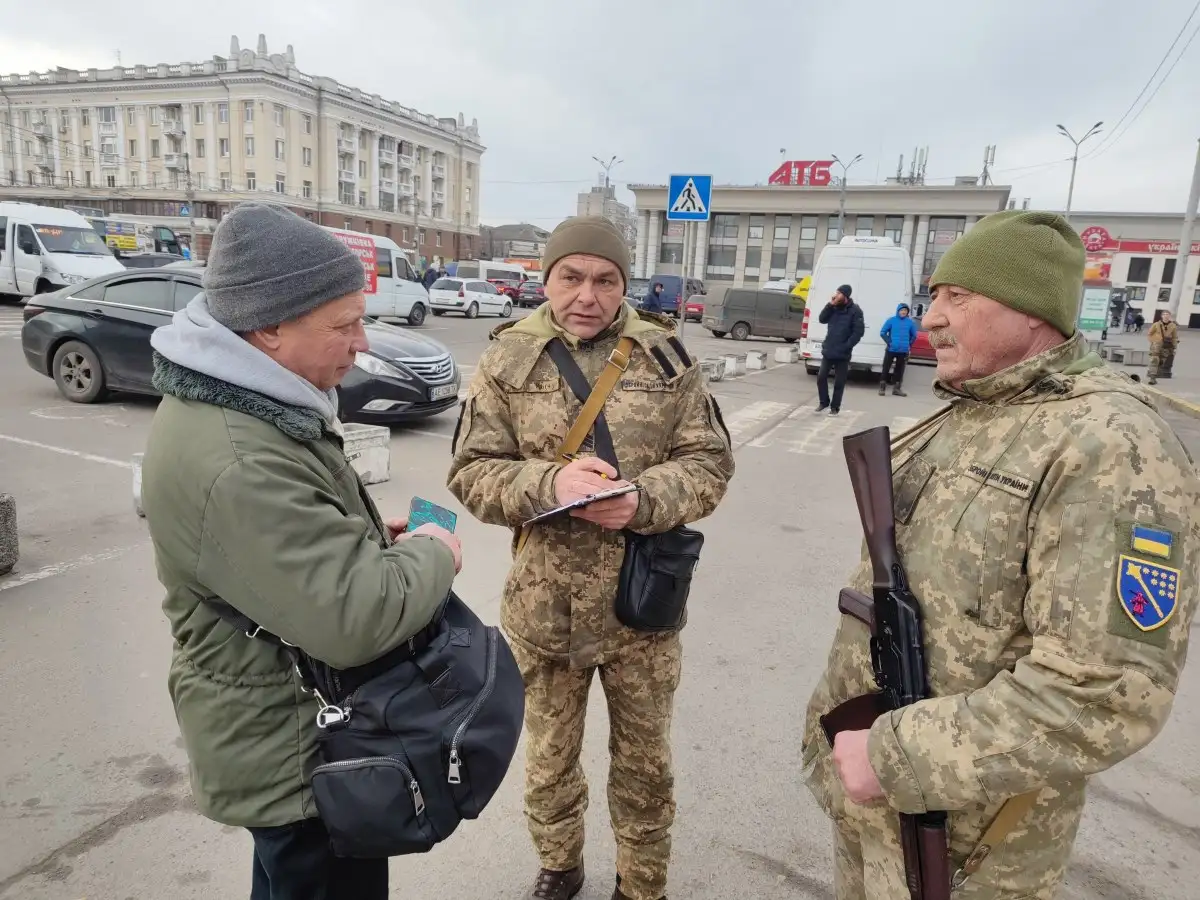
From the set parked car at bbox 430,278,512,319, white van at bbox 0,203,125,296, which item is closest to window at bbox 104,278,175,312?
white van at bbox 0,203,125,296

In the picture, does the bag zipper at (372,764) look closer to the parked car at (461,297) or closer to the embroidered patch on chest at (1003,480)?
the embroidered patch on chest at (1003,480)

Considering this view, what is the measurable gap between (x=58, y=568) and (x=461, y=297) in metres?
24.0

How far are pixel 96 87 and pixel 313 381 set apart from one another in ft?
297

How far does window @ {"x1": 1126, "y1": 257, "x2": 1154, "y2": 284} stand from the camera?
51.8 metres

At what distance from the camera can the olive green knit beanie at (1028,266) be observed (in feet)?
4.21

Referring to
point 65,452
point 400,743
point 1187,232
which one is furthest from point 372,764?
point 1187,232

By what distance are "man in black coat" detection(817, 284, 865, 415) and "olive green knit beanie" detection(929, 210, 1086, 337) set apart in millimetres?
9327

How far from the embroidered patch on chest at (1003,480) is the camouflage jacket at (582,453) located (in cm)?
77

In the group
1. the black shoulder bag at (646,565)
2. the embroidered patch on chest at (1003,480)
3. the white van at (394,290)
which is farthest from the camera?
the white van at (394,290)

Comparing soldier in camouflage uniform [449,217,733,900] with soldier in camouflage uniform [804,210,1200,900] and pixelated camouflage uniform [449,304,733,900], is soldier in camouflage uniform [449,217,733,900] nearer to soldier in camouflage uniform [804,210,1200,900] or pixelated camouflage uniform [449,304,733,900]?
→ pixelated camouflage uniform [449,304,733,900]

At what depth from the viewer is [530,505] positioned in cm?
185

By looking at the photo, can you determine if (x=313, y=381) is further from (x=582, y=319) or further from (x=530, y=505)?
(x=582, y=319)

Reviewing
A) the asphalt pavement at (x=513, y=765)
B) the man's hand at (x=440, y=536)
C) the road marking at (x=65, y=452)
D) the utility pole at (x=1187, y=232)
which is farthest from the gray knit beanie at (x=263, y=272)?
the utility pole at (x=1187, y=232)

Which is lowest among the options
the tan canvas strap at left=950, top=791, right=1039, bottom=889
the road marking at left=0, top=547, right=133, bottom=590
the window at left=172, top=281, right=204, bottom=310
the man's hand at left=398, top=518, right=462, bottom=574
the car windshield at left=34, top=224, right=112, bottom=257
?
the road marking at left=0, top=547, right=133, bottom=590
